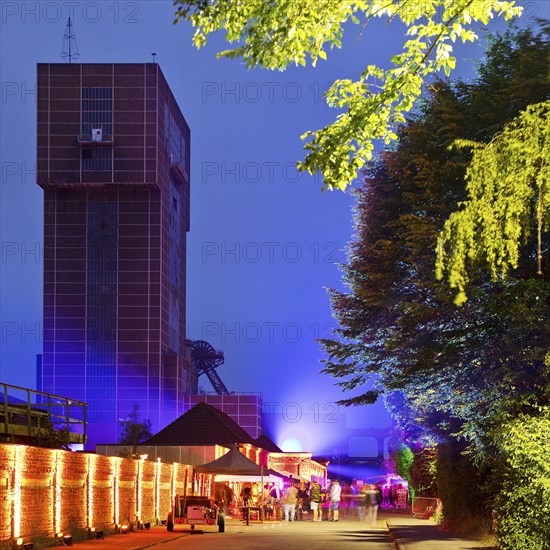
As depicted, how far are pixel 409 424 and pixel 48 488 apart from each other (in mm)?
19551

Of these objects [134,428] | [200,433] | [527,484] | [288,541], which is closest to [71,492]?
[288,541]

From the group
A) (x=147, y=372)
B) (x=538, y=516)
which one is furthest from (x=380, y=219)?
(x=147, y=372)

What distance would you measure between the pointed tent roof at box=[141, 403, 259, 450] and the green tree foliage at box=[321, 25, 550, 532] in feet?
153

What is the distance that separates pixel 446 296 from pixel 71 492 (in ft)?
39.8

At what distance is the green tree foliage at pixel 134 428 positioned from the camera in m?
171

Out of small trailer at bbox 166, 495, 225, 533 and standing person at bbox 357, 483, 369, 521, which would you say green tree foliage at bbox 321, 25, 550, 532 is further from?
standing person at bbox 357, 483, 369, 521

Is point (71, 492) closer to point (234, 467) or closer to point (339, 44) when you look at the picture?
point (234, 467)

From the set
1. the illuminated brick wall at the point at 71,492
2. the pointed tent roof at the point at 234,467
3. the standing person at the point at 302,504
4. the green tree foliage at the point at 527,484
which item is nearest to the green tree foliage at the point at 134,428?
the standing person at the point at 302,504

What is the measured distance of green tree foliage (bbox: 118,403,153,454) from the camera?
6737 inches

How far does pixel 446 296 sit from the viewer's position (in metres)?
25.8

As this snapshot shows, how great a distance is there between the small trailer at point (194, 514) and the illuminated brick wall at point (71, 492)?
1136mm

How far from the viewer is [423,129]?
30312 mm

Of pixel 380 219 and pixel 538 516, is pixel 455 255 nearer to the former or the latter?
pixel 538 516

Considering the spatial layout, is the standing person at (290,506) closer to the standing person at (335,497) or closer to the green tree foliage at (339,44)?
the standing person at (335,497)
